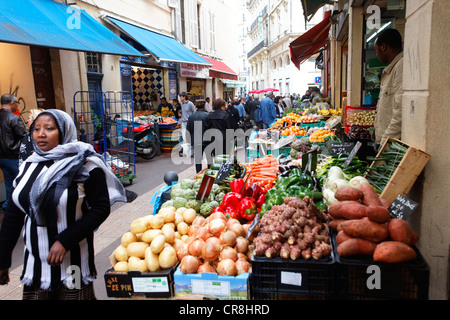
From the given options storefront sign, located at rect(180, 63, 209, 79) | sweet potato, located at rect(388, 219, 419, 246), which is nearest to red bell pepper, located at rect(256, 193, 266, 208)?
sweet potato, located at rect(388, 219, 419, 246)

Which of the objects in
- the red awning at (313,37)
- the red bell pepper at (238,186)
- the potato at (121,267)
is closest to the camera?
the potato at (121,267)

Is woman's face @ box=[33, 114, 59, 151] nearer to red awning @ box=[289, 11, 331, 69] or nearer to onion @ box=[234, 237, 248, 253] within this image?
onion @ box=[234, 237, 248, 253]

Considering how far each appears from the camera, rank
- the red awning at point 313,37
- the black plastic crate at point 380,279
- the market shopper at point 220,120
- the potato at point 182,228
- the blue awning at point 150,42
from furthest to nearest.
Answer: the red awning at point 313,37
the blue awning at point 150,42
the market shopper at point 220,120
the potato at point 182,228
the black plastic crate at point 380,279

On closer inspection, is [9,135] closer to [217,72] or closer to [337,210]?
[337,210]

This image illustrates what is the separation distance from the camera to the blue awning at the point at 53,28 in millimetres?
6083

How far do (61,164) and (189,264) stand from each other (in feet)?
3.89

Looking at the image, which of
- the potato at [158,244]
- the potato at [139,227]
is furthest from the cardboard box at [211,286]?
the potato at [139,227]

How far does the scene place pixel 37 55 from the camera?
359 inches

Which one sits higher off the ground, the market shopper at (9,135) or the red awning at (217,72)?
the red awning at (217,72)

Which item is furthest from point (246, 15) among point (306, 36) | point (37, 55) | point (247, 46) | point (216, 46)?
point (37, 55)

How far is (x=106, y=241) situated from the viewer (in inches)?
205

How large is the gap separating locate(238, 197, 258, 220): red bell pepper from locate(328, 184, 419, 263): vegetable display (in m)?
1.06

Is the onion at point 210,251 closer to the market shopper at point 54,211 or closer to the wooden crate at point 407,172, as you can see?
the market shopper at point 54,211

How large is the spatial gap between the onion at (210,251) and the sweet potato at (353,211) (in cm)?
102
